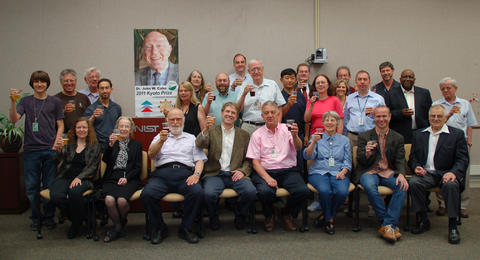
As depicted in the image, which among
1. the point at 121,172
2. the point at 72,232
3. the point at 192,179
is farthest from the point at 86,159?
the point at 192,179

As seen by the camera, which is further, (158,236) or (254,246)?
(158,236)

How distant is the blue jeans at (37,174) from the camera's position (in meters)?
3.71

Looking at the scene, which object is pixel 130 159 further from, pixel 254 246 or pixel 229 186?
pixel 254 246

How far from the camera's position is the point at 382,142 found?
141 inches

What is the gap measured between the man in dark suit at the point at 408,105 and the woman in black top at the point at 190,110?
2.32 meters

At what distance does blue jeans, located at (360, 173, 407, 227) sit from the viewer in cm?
327

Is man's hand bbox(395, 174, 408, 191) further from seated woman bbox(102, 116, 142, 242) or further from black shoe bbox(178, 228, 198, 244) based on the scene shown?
seated woman bbox(102, 116, 142, 242)

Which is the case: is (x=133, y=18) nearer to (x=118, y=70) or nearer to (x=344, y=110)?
(x=118, y=70)

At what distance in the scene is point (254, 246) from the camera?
3088 millimetres

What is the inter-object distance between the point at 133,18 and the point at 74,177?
2831 millimetres

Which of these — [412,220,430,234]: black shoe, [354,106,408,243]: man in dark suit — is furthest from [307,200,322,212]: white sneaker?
[412,220,430,234]: black shoe

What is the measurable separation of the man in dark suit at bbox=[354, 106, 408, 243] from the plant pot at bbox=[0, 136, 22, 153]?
402 cm

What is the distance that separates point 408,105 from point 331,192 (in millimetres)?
1722

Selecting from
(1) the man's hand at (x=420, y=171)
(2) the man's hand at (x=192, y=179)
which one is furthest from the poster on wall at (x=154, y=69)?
(1) the man's hand at (x=420, y=171)
